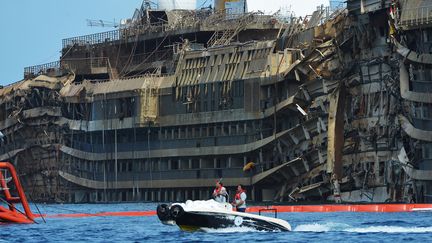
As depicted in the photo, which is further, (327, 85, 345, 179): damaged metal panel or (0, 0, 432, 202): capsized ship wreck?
(327, 85, 345, 179): damaged metal panel

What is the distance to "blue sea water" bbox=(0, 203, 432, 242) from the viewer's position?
83.4 metres

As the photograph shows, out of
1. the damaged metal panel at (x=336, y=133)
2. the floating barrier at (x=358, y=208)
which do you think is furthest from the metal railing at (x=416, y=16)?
the floating barrier at (x=358, y=208)

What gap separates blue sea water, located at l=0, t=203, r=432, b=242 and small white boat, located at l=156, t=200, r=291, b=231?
439mm

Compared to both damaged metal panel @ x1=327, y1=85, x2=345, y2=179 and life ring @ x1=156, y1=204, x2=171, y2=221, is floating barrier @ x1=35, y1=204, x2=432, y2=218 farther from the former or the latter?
life ring @ x1=156, y1=204, x2=171, y2=221

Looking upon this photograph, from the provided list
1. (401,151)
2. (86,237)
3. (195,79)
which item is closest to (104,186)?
(195,79)

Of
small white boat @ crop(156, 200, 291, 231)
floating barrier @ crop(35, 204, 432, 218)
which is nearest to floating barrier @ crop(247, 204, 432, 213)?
floating barrier @ crop(35, 204, 432, 218)

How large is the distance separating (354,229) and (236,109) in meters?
72.6

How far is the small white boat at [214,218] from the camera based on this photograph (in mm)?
86500

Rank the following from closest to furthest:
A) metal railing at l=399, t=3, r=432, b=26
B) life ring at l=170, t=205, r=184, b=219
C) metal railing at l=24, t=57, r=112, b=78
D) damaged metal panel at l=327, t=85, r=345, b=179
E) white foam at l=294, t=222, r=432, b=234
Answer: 1. life ring at l=170, t=205, r=184, b=219
2. white foam at l=294, t=222, r=432, b=234
3. metal railing at l=399, t=3, r=432, b=26
4. damaged metal panel at l=327, t=85, r=345, b=179
5. metal railing at l=24, t=57, r=112, b=78

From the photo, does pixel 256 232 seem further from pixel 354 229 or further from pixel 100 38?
pixel 100 38

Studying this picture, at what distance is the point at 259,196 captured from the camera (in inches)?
6284

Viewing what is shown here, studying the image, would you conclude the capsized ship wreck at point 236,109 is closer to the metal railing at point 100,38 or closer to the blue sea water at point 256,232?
the metal railing at point 100,38

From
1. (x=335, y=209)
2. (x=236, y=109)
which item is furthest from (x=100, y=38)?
(x=335, y=209)

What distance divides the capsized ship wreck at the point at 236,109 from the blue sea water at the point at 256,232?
86.7 feet
